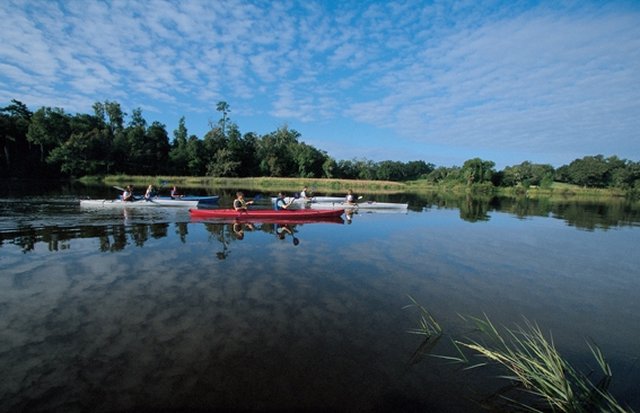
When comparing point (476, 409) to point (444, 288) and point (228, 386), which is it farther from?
point (444, 288)

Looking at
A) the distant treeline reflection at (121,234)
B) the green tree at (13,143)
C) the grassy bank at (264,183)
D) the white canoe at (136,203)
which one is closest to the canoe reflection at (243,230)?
the distant treeline reflection at (121,234)

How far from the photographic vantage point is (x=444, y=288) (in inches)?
323

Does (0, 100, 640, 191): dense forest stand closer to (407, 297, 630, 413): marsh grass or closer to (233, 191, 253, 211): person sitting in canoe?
(233, 191, 253, 211): person sitting in canoe

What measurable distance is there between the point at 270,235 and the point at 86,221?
8681 mm

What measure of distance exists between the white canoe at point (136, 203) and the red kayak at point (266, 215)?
13.8 feet

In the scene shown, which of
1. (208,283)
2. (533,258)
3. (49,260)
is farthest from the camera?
(533,258)

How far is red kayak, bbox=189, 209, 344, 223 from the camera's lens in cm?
1630

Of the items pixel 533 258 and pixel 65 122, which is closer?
pixel 533 258

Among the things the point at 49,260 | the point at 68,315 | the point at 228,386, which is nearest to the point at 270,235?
the point at 49,260

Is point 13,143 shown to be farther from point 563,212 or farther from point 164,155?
point 563,212

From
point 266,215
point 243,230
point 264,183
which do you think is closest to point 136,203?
point 266,215

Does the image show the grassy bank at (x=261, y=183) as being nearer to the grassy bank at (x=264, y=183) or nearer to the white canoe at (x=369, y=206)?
the grassy bank at (x=264, y=183)

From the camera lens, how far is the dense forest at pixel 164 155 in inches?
2197

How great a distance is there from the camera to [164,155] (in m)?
66.2
